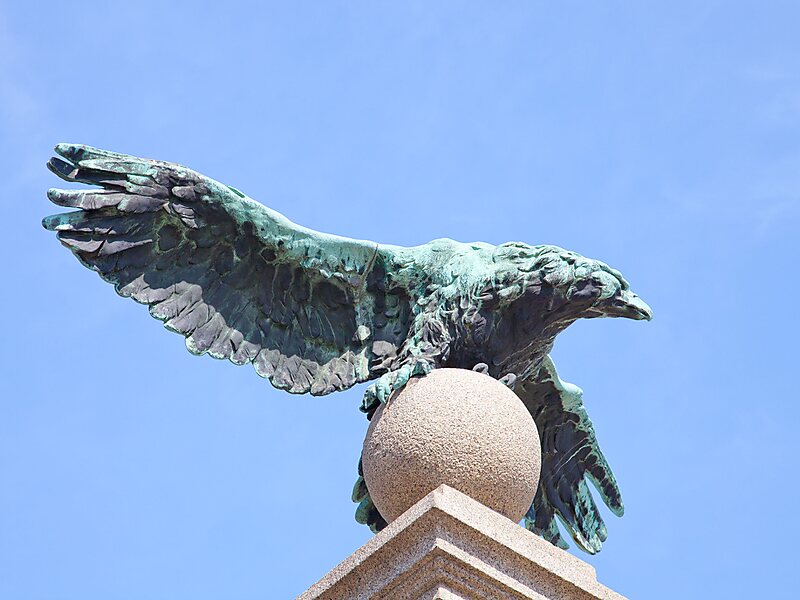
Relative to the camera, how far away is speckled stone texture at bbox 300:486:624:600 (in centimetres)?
791

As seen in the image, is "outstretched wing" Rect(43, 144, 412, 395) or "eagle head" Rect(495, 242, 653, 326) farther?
"outstretched wing" Rect(43, 144, 412, 395)

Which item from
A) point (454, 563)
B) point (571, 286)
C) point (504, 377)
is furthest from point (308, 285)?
point (454, 563)

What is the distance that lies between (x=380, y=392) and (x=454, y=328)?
0.92 meters

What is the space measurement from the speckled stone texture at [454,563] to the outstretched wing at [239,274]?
224cm

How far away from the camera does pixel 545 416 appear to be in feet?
37.0

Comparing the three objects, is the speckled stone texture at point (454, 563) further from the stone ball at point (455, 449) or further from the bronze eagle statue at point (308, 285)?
the bronze eagle statue at point (308, 285)

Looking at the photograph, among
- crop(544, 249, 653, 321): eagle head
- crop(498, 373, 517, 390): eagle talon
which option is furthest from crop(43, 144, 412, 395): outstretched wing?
crop(544, 249, 653, 321): eagle head

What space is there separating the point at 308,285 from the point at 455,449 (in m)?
2.31

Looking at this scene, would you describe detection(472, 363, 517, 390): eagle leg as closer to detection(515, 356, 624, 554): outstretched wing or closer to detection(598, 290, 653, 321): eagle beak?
detection(598, 290, 653, 321): eagle beak

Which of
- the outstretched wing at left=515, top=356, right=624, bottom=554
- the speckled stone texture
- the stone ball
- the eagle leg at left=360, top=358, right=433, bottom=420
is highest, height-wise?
the outstretched wing at left=515, top=356, right=624, bottom=554

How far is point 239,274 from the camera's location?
34.9 ft

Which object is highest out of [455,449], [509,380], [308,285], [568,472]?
[308,285]

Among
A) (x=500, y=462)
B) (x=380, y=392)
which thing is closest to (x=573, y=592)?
(x=500, y=462)

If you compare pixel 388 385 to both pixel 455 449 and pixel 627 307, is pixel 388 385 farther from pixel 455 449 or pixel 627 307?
pixel 627 307
